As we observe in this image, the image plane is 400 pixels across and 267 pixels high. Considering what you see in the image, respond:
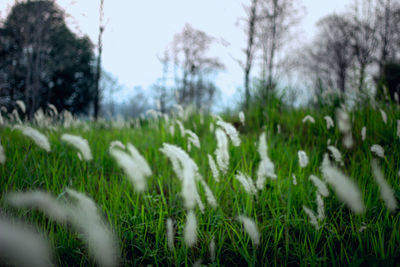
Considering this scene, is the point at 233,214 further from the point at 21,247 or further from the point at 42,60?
the point at 42,60

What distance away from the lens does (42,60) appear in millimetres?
10320

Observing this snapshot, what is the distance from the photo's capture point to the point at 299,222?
1.23m

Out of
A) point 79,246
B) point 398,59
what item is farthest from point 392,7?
point 79,246

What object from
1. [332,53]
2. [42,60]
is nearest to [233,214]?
[42,60]

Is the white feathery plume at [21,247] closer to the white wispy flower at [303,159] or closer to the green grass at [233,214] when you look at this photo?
the green grass at [233,214]

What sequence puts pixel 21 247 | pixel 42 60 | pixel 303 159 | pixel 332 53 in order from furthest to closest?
pixel 332 53
pixel 42 60
pixel 303 159
pixel 21 247

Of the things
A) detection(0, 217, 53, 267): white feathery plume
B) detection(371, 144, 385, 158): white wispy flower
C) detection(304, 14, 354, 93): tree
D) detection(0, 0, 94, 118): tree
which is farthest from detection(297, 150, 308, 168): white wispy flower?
detection(304, 14, 354, 93): tree

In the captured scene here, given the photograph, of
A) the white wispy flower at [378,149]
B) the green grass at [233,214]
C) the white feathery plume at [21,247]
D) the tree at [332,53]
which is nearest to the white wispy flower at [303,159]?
the green grass at [233,214]

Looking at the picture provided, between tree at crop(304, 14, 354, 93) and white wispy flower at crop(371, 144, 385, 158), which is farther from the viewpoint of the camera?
tree at crop(304, 14, 354, 93)

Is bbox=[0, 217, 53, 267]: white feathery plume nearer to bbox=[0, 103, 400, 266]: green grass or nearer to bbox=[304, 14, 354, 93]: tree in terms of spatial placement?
bbox=[0, 103, 400, 266]: green grass

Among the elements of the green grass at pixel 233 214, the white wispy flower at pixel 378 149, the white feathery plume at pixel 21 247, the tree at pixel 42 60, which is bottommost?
the green grass at pixel 233 214

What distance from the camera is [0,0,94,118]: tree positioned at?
612 centimetres

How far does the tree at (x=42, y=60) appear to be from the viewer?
6117 millimetres

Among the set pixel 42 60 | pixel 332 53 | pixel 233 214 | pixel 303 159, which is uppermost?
pixel 332 53
